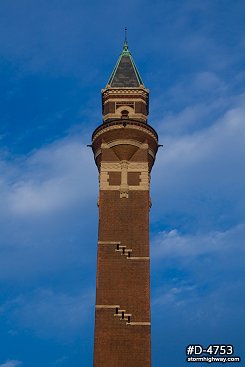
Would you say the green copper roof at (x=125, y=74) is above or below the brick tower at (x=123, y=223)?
above

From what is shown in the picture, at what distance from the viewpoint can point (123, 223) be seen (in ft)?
202

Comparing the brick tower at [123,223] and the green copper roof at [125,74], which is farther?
the green copper roof at [125,74]

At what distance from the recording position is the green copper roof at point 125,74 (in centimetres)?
7019

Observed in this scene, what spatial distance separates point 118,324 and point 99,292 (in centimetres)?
324

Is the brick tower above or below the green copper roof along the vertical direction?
below

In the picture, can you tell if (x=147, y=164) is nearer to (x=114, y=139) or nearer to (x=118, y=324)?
(x=114, y=139)

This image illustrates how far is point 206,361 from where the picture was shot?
53.2 m

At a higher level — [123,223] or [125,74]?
[125,74]

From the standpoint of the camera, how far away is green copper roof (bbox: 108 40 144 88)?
7019 centimetres

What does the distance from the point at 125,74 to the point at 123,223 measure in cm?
1830

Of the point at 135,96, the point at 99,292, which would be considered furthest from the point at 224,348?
the point at 135,96

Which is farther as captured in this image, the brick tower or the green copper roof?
the green copper roof

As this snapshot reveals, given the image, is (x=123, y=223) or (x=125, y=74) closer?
(x=123, y=223)

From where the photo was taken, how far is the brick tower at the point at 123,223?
5681cm
